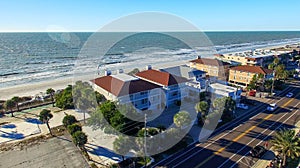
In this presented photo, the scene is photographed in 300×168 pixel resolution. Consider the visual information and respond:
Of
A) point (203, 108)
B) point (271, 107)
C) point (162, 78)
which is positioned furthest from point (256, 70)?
point (203, 108)

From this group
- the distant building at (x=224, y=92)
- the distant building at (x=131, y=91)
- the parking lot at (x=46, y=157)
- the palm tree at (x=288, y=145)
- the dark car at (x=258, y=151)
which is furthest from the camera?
the distant building at (x=224, y=92)

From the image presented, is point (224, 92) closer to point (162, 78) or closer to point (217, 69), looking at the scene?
point (162, 78)

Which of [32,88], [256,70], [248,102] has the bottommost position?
[32,88]

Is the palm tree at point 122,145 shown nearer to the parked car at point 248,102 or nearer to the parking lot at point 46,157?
the parking lot at point 46,157

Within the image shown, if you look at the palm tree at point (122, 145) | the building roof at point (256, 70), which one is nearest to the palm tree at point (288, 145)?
the palm tree at point (122, 145)

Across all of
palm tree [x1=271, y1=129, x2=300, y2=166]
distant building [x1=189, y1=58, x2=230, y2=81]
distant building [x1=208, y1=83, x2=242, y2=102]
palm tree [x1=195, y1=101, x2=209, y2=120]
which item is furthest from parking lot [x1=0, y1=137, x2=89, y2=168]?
distant building [x1=189, y1=58, x2=230, y2=81]
